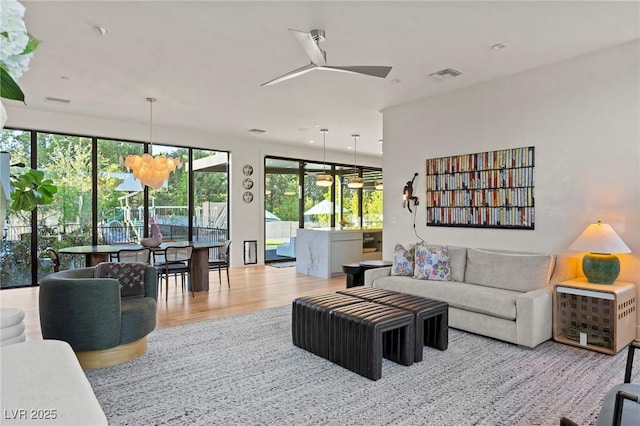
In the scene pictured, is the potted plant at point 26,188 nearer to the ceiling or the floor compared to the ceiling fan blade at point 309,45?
nearer to the floor

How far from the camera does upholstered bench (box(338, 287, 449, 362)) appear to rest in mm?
3240

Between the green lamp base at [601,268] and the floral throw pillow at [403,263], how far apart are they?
1843 millimetres

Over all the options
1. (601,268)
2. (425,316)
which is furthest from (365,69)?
(601,268)

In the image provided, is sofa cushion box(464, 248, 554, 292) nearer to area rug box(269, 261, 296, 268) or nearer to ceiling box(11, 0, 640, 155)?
ceiling box(11, 0, 640, 155)

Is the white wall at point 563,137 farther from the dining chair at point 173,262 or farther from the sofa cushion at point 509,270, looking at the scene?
the dining chair at point 173,262

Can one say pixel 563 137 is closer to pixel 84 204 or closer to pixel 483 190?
pixel 483 190

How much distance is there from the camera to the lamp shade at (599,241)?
11.5 feet

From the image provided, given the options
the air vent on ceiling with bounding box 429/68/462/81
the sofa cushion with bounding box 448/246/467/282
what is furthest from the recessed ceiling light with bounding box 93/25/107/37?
the sofa cushion with bounding box 448/246/467/282

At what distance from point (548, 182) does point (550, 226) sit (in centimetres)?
49

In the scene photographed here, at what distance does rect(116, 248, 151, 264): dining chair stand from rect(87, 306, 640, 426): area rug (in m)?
1.88

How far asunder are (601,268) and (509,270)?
808mm

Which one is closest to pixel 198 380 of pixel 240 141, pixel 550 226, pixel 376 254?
pixel 550 226

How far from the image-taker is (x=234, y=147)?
8.64 metres

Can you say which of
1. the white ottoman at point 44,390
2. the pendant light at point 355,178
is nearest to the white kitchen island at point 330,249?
the pendant light at point 355,178
